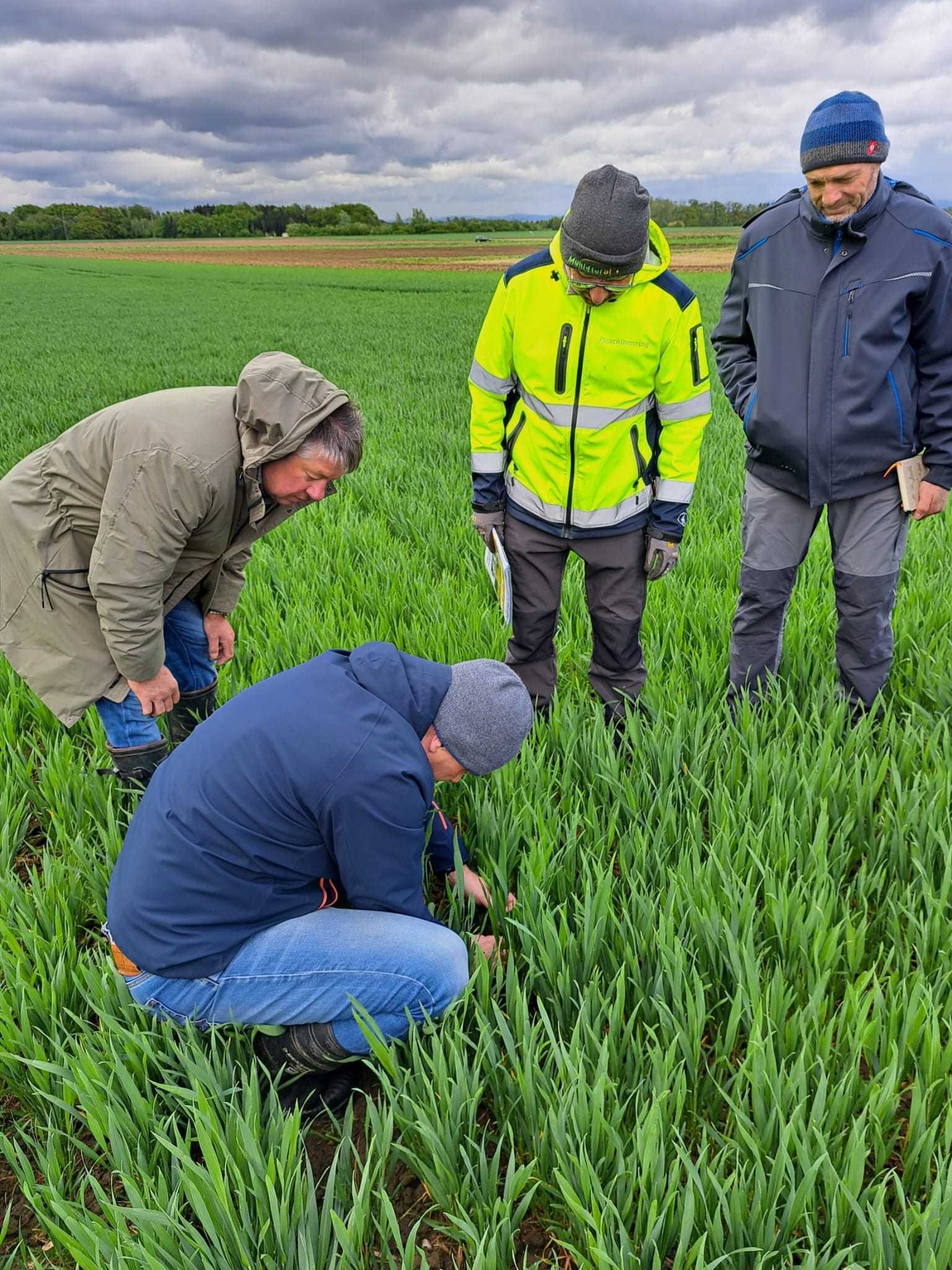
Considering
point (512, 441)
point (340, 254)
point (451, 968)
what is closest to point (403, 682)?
point (451, 968)

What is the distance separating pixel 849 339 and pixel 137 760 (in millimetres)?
2513

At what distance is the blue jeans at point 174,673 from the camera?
248 cm

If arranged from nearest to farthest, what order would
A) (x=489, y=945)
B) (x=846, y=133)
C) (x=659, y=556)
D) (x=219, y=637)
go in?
(x=489, y=945), (x=846, y=133), (x=659, y=556), (x=219, y=637)

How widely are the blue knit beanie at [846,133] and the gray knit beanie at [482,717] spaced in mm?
1807

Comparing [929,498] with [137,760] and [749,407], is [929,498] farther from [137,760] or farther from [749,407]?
[137,760]

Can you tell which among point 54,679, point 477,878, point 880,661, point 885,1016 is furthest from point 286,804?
point 880,661

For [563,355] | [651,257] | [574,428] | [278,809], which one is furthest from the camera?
[574,428]

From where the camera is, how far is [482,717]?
162cm

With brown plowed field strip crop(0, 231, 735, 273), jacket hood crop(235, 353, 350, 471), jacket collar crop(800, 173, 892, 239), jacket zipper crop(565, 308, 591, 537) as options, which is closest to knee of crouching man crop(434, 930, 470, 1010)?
jacket hood crop(235, 353, 350, 471)

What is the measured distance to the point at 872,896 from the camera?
7.23 feet

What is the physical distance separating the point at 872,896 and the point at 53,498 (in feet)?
7.97

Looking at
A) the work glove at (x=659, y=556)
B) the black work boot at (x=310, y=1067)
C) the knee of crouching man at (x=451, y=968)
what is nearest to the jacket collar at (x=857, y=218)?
the work glove at (x=659, y=556)

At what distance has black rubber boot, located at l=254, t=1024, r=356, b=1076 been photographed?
1.75 m

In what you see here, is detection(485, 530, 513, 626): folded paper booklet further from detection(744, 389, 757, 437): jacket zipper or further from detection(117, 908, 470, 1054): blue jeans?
detection(117, 908, 470, 1054): blue jeans
